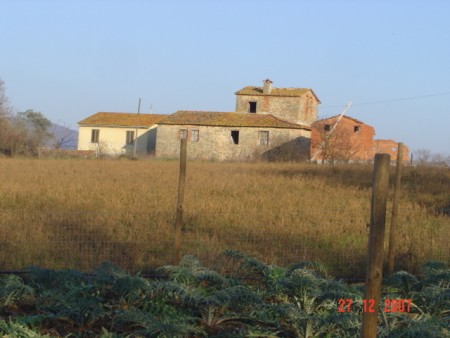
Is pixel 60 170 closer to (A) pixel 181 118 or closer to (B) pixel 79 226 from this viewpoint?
(B) pixel 79 226

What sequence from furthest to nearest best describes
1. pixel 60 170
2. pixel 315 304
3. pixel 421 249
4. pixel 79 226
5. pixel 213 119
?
1. pixel 213 119
2. pixel 60 170
3. pixel 79 226
4. pixel 421 249
5. pixel 315 304

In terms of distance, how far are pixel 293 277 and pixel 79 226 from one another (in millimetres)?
5910

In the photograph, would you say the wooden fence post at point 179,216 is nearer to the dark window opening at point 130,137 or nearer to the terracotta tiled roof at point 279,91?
the terracotta tiled roof at point 279,91

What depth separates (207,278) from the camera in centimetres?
566

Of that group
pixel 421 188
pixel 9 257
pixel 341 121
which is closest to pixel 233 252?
pixel 9 257

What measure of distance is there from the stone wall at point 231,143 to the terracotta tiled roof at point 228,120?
12.3 inches

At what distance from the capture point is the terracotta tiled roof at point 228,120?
4512cm

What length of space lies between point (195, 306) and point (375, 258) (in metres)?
2.06

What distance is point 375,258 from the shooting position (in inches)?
128

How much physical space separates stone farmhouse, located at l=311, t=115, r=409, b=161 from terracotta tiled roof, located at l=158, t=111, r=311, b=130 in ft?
6.21

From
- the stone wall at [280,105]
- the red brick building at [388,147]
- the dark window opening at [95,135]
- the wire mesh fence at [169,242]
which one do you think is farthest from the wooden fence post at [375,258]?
the dark window opening at [95,135]

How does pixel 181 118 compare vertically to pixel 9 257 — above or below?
above

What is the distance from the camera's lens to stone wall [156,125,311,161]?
147 ft

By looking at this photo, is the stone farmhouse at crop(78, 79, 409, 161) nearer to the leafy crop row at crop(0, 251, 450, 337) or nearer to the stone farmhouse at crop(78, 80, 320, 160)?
the stone farmhouse at crop(78, 80, 320, 160)
